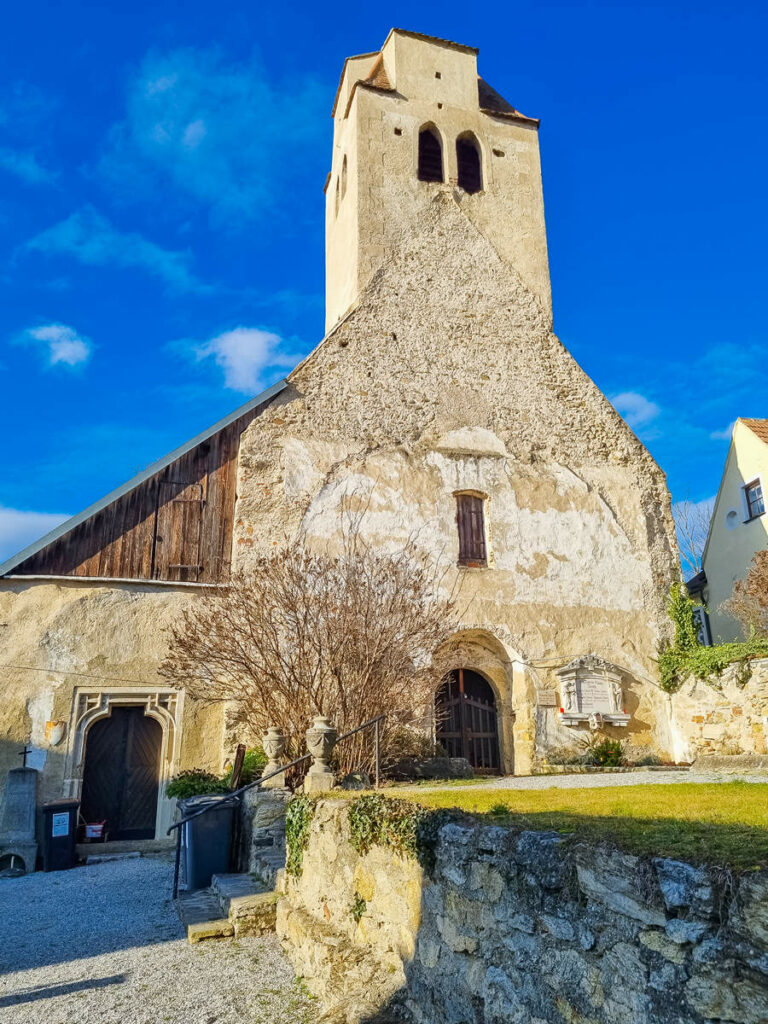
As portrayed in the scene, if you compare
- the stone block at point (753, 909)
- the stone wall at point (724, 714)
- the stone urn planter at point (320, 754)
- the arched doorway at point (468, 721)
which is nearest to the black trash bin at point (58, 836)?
the stone urn planter at point (320, 754)

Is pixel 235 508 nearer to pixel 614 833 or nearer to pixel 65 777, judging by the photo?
pixel 65 777

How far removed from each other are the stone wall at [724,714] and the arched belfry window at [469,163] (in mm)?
12576

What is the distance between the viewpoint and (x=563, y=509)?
15914mm

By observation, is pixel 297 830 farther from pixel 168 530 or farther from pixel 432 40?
pixel 432 40

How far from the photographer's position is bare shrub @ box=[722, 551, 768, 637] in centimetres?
1549

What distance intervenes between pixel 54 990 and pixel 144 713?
24.1 ft

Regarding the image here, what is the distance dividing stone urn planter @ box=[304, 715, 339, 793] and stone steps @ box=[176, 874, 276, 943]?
3.57ft

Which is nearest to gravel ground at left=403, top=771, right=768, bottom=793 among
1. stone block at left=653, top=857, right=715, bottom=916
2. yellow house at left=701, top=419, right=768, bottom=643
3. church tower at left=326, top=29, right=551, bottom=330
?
stone block at left=653, top=857, right=715, bottom=916

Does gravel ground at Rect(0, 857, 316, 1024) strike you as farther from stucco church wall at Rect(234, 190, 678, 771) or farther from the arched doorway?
the arched doorway

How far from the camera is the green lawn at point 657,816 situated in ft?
10.4

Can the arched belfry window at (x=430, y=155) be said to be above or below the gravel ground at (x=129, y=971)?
above

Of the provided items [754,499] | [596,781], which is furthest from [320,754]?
[754,499]

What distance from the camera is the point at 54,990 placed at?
606cm

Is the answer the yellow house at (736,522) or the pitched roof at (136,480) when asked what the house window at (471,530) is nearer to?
the pitched roof at (136,480)
